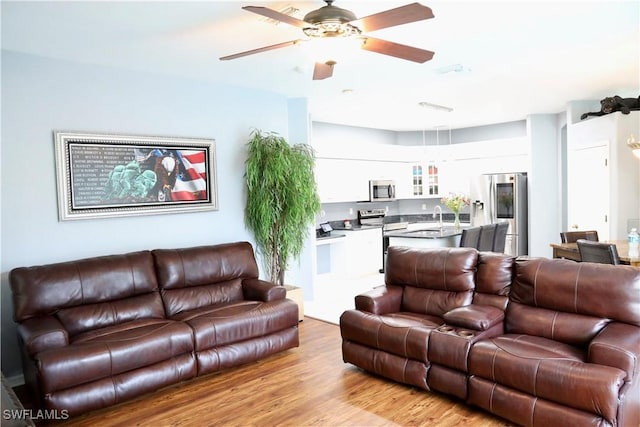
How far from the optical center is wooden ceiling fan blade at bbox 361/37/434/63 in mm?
2631

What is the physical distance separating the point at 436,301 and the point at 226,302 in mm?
1929

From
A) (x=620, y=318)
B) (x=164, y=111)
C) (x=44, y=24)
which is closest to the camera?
(x=620, y=318)

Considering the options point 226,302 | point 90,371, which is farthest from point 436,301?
point 90,371

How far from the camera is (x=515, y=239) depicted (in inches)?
292

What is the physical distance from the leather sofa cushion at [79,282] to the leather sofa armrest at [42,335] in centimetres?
18

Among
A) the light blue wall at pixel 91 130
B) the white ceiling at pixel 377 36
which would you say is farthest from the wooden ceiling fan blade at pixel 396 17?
the light blue wall at pixel 91 130

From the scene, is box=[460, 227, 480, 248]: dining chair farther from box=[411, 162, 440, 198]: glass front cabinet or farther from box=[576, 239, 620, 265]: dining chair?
box=[411, 162, 440, 198]: glass front cabinet

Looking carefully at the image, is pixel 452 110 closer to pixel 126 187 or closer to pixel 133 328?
pixel 126 187

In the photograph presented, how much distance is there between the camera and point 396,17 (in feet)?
7.38

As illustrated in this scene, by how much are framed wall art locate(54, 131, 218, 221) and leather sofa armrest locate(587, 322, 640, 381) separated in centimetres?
362

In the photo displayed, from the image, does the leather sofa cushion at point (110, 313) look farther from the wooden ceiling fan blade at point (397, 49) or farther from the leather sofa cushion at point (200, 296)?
the wooden ceiling fan blade at point (397, 49)

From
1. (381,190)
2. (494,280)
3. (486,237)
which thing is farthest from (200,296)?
(381,190)

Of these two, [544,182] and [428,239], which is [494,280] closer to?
[428,239]

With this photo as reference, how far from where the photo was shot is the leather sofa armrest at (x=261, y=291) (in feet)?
13.1
